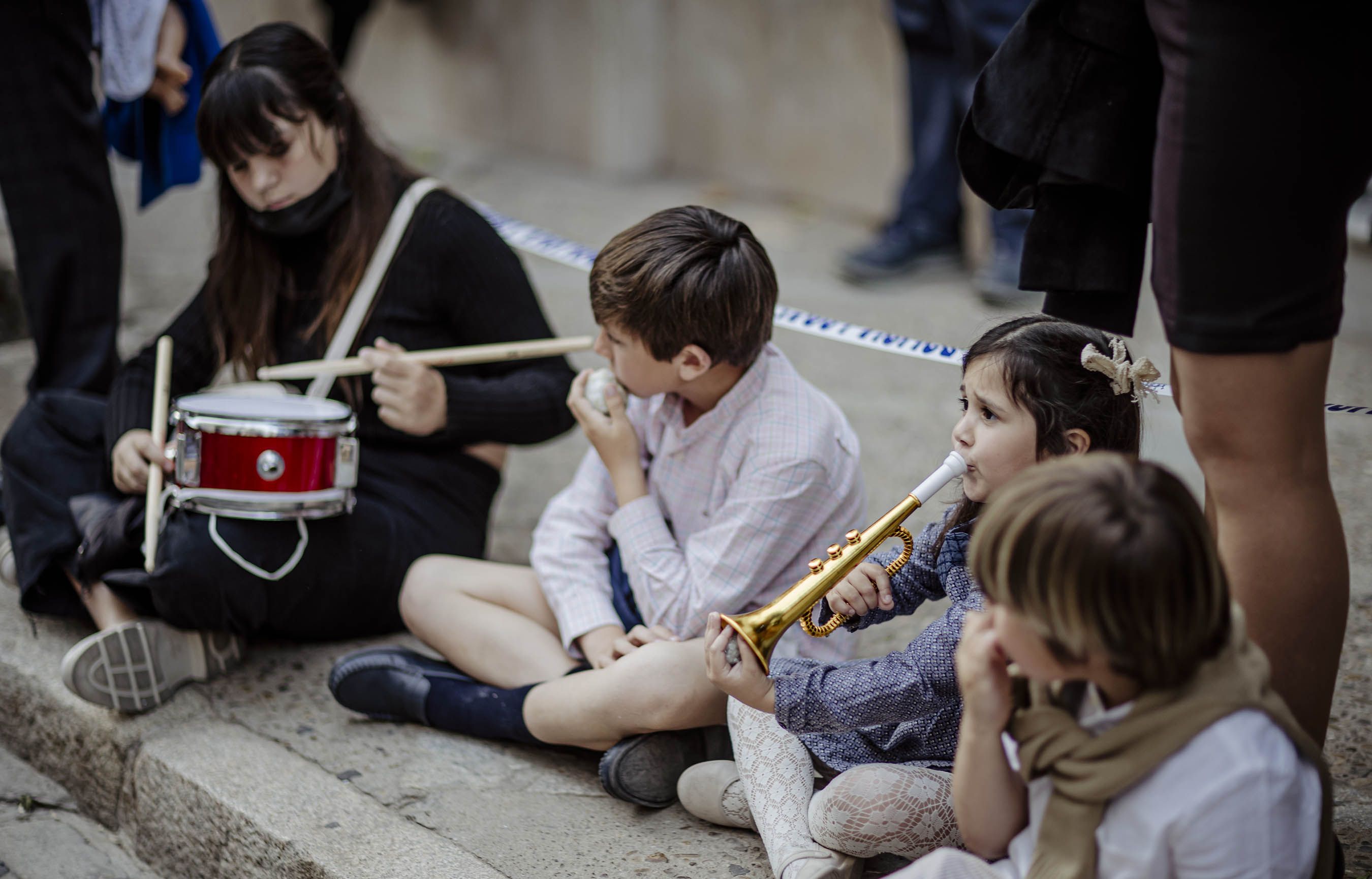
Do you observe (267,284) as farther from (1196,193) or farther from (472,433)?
(1196,193)

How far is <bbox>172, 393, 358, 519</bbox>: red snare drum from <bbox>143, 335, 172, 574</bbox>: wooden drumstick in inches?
1.9

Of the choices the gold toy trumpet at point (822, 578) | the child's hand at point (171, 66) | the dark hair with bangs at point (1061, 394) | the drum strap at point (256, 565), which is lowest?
the drum strap at point (256, 565)

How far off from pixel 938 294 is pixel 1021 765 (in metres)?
3.04

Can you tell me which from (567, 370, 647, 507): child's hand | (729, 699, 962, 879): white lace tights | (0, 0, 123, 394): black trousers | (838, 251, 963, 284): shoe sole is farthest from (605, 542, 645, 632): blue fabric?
(838, 251, 963, 284): shoe sole

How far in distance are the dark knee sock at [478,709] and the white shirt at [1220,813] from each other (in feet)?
3.37

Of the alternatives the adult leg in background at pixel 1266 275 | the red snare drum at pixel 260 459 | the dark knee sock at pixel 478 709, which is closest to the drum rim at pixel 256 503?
the red snare drum at pixel 260 459

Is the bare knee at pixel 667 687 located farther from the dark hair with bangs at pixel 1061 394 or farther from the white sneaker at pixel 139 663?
the white sneaker at pixel 139 663

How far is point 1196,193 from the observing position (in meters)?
1.30

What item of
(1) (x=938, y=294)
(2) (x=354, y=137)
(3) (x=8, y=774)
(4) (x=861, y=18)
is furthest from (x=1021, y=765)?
(4) (x=861, y=18)

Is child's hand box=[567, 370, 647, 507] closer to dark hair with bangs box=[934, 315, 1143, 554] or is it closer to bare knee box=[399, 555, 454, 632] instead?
bare knee box=[399, 555, 454, 632]

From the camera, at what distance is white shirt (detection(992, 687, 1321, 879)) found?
1141mm

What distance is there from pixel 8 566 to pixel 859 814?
68.4 inches

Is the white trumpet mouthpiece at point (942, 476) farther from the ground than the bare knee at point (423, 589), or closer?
farther from the ground

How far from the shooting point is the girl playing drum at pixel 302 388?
7.13ft
